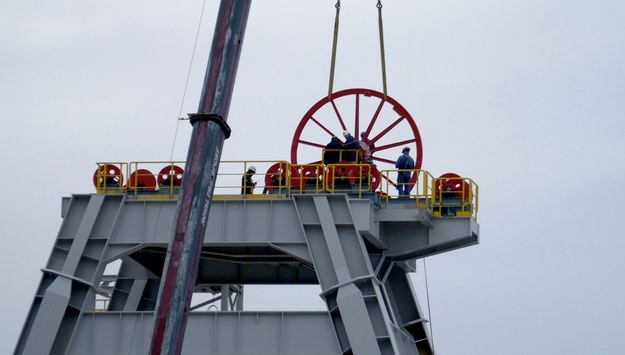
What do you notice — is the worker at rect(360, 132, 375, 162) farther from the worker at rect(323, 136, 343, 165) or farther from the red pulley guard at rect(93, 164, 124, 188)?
the red pulley guard at rect(93, 164, 124, 188)

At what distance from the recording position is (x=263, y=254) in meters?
35.0

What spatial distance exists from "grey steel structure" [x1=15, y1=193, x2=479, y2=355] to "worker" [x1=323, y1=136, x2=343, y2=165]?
195cm

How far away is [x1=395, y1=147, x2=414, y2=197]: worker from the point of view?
3434 cm

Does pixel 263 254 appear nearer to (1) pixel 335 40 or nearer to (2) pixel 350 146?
(2) pixel 350 146

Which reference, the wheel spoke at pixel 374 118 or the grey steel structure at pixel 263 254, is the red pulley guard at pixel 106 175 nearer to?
the grey steel structure at pixel 263 254

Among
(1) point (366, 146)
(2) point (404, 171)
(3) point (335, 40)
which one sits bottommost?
(2) point (404, 171)

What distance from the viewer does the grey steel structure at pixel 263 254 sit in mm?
31766

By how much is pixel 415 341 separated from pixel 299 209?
18.5 ft

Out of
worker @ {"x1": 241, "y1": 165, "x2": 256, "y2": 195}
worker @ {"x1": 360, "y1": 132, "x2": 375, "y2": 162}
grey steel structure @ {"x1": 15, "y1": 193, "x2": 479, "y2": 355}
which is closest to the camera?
grey steel structure @ {"x1": 15, "y1": 193, "x2": 479, "y2": 355}

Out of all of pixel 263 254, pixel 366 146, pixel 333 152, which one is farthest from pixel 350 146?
pixel 263 254

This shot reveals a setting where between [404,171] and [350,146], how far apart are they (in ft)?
5.50

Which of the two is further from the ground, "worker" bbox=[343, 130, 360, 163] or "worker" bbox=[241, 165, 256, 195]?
"worker" bbox=[343, 130, 360, 163]

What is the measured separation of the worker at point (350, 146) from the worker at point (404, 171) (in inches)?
44.4

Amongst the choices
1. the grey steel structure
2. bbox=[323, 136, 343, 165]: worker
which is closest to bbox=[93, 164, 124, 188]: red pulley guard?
the grey steel structure
